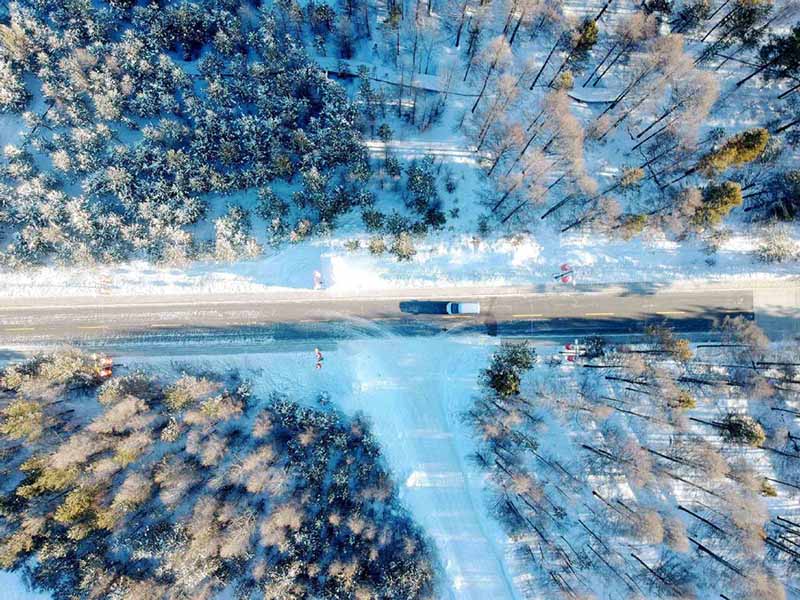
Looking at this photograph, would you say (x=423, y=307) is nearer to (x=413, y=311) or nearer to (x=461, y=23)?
(x=413, y=311)

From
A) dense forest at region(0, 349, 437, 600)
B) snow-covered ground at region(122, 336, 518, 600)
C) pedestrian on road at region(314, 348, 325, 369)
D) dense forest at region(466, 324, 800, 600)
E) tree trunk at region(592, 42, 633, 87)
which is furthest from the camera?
pedestrian on road at region(314, 348, 325, 369)

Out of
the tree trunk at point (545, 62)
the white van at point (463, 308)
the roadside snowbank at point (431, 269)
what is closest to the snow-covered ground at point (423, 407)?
the white van at point (463, 308)

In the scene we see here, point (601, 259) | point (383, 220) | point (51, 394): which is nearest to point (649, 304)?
point (601, 259)

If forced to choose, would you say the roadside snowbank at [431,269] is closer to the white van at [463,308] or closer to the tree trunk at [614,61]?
the white van at [463,308]

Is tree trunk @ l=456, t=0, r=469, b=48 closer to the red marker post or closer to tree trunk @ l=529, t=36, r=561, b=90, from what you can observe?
tree trunk @ l=529, t=36, r=561, b=90

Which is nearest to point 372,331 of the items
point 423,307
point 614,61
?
point 423,307

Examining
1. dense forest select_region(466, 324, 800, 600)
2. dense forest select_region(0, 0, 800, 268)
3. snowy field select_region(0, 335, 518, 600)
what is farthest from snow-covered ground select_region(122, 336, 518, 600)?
dense forest select_region(0, 0, 800, 268)

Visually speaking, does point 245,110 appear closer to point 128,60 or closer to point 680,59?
point 128,60
